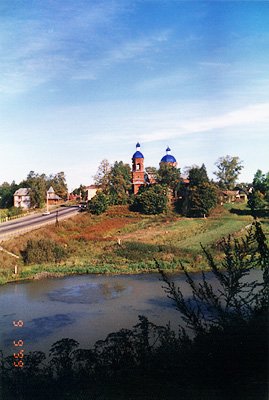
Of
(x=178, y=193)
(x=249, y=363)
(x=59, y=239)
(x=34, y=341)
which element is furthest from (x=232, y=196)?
(x=249, y=363)

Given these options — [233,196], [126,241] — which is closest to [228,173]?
[233,196]

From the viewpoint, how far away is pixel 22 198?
45.5 metres

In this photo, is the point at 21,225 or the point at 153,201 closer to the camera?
the point at 21,225

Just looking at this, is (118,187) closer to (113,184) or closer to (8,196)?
(113,184)

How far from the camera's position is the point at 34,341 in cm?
1048

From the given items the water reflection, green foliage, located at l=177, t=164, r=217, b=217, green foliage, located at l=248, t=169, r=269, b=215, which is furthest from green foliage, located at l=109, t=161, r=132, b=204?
the water reflection

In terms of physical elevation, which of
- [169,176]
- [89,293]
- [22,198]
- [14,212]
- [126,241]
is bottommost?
[89,293]

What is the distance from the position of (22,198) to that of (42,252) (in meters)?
26.3

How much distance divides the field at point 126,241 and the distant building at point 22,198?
12323 millimetres

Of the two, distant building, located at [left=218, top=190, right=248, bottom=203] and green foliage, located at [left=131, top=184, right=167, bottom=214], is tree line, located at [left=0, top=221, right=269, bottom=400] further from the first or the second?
distant building, located at [left=218, top=190, right=248, bottom=203]

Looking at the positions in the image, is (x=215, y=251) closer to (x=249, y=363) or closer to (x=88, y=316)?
(x=88, y=316)

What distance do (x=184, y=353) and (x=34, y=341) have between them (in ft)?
18.5

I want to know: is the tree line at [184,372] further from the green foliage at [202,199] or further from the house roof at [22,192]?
the house roof at [22,192]

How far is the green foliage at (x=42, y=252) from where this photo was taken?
20.3 meters
